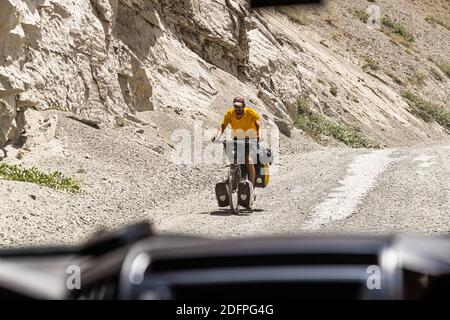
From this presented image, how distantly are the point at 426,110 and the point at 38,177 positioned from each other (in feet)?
130

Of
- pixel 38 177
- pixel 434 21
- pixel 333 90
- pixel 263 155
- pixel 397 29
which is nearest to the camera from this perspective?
pixel 263 155

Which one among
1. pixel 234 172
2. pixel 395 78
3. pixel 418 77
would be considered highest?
pixel 418 77

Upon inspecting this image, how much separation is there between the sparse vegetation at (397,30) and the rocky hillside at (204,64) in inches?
70.3

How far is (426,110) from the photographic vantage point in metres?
53.7

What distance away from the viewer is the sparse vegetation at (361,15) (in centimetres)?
6475

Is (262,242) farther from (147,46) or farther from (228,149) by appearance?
(147,46)

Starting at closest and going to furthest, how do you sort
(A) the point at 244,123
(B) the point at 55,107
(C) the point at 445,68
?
(A) the point at 244,123
(B) the point at 55,107
(C) the point at 445,68

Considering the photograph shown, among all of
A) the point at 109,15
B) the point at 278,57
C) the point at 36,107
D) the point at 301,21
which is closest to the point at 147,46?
the point at 109,15

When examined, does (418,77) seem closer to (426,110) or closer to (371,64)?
(371,64)

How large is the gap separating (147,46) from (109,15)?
3.66 metres

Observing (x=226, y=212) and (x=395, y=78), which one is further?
(x=395, y=78)

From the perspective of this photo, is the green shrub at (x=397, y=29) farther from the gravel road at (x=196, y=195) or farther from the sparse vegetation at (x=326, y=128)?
the gravel road at (x=196, y=195)

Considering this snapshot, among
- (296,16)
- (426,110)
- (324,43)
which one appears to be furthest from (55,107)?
(296,16)
